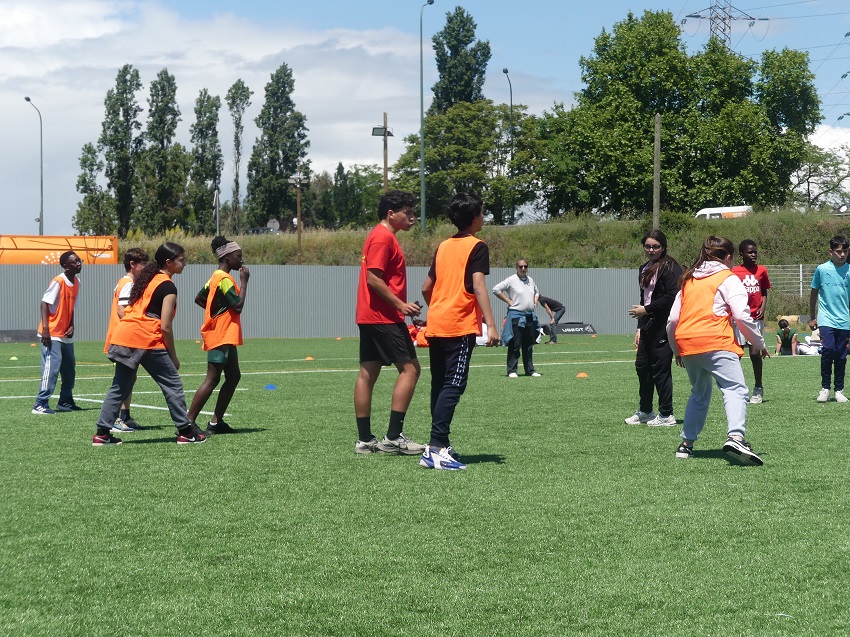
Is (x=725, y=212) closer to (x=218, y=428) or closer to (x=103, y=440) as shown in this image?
(x=218, y=428)

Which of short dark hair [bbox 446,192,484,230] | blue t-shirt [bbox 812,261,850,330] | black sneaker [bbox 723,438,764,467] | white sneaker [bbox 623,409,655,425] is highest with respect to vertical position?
short dark hair [bbox 446,192,484,230]

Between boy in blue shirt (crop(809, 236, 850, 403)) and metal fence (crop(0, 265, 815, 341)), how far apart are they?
25455mm

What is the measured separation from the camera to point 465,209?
7.82 meters

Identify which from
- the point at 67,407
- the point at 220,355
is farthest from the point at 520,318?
the point at 220,355

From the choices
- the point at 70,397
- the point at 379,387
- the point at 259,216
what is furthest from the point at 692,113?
the point at 70,397

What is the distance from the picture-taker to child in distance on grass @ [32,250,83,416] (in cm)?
1164

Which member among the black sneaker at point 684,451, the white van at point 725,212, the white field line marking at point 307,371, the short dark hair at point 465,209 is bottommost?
the white field line marking at point 307,371

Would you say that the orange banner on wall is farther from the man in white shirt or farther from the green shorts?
the green shorts

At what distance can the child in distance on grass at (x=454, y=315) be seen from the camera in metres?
7.67

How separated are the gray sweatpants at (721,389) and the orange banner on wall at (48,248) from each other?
33238 millimetres

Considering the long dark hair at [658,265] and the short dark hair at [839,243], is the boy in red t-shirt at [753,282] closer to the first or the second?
the short dark hair at [839,243]

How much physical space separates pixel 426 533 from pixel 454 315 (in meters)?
2.51

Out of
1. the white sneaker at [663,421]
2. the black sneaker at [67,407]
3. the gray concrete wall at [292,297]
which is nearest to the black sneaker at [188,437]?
the black sneaker at [67,407]

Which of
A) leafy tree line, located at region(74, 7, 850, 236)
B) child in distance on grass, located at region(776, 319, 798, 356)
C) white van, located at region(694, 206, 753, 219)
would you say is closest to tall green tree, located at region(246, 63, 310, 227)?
leafy tree line, located at region(74, 7, 850, 236)
